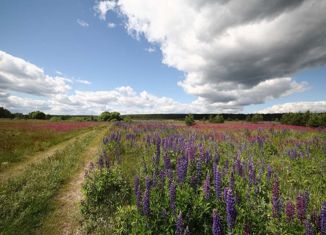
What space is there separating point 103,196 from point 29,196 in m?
2.84

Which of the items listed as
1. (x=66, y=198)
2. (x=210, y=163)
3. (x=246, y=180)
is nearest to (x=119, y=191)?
(x=66, y=198)

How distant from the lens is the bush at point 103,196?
5.71 m

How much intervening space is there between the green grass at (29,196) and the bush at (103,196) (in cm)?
131

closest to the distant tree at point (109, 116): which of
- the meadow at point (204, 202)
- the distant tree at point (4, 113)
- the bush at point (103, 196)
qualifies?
the distant tree at point (4, 113)

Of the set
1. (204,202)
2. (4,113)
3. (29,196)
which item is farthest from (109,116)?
(204,202)

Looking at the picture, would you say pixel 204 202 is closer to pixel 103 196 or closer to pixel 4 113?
pixel 103 196

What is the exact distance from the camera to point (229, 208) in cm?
358

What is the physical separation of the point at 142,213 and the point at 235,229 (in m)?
1.83

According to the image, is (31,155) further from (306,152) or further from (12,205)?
(306,152)

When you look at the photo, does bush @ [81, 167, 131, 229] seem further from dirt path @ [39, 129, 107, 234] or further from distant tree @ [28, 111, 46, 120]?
distant tree @ [28, 111, 46, 120]

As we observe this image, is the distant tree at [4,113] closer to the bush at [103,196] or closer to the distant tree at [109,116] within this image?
the distant tree at [109,116]

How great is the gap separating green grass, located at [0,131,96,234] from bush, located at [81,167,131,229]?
1.31 metres

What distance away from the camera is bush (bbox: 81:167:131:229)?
5707mm

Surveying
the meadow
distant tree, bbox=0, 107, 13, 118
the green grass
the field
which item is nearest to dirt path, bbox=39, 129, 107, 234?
the field
